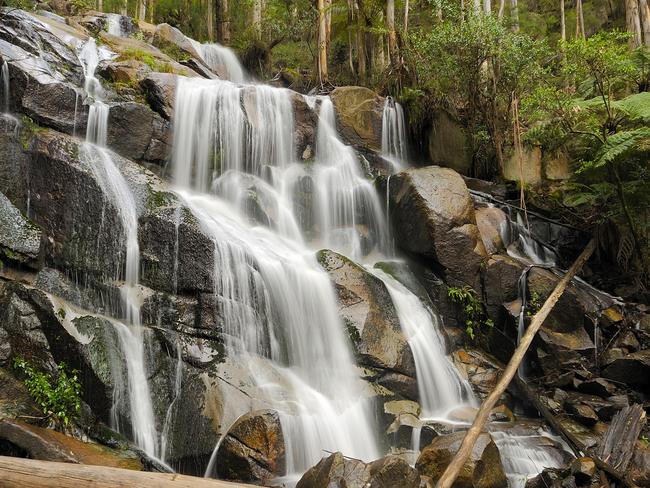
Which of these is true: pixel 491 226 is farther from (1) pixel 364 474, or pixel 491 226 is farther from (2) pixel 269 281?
(1) pixel 364 474

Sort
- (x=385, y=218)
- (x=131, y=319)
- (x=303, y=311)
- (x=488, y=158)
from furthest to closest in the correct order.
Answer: (x=488, y=158), (x=385, y=218), (x=303, y=311), (x=131, y=319)

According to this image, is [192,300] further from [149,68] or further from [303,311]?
[149,68]

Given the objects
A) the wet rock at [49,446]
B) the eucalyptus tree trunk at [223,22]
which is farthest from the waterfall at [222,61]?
the wet rock at [49,446]

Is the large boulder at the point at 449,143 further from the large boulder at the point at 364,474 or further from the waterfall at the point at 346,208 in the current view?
the large boulder at the point at 364,474

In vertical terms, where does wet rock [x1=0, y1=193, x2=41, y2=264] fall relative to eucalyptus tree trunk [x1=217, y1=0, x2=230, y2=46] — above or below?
below

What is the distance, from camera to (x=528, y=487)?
6.37 metres

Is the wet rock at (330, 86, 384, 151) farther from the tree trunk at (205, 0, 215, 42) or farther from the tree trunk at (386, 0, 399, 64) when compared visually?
the tree trunk at (205, 0, 215, 42)

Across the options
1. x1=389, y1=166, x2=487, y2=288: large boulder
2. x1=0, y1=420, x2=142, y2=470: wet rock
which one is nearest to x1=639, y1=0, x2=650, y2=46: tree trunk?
x1=389, y1=166, x2=487, y2=288: large boulder

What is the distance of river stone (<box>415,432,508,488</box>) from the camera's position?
5.87 metres

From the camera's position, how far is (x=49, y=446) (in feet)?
16.3

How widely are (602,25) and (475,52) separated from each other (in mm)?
16611

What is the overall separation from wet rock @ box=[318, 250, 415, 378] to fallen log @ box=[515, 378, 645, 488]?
6.31 feet

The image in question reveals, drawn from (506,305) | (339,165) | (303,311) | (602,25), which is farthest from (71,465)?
(602,25)

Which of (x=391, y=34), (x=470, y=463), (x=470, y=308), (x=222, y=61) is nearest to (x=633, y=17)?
(x=391, y=34)
